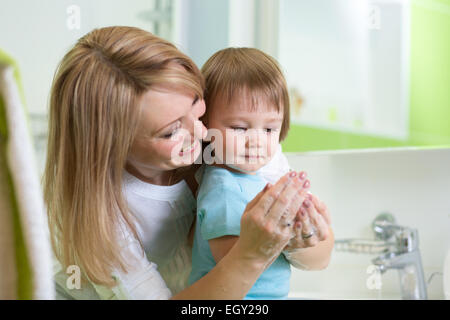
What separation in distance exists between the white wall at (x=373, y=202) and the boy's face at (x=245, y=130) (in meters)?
0.64

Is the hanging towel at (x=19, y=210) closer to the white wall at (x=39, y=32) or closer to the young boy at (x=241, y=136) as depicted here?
the young boy at (x=241, y=136)

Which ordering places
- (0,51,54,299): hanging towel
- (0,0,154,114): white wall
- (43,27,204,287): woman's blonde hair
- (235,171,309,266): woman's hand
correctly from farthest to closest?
(0,0,154,114): white wall < (43,27,204,287): woman's blonde hair < (235,171,309,266): woman's hand < (0,51,54,299): hanging towel

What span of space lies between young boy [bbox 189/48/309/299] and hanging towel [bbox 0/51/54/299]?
33 centimetres

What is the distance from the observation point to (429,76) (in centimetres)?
117

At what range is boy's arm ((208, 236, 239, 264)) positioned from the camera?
2.00 ft

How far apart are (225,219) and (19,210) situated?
0.33 metres

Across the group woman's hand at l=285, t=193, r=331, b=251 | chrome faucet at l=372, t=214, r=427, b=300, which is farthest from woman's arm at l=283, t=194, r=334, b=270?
chrome faucet at l=372, t=214, r=427, b=300

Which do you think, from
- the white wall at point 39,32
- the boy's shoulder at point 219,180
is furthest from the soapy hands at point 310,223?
the white wall at point 39,32

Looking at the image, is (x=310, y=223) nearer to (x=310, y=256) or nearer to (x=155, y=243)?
(x=310, y=256)

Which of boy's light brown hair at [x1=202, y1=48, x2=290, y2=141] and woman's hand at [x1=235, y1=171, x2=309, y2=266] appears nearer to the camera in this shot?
woman's hand at [x1=235, y1=171, x2=309, y2=266]

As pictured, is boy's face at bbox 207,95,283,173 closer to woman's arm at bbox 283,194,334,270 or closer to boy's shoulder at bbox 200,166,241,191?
boy's shoulder at bbox 200,166,241,191

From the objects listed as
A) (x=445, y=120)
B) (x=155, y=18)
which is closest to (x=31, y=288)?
(x=445, y=120)

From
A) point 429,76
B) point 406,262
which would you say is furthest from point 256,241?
point 429,76

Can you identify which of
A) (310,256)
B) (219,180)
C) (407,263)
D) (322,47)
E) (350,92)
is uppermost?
(322,47)
